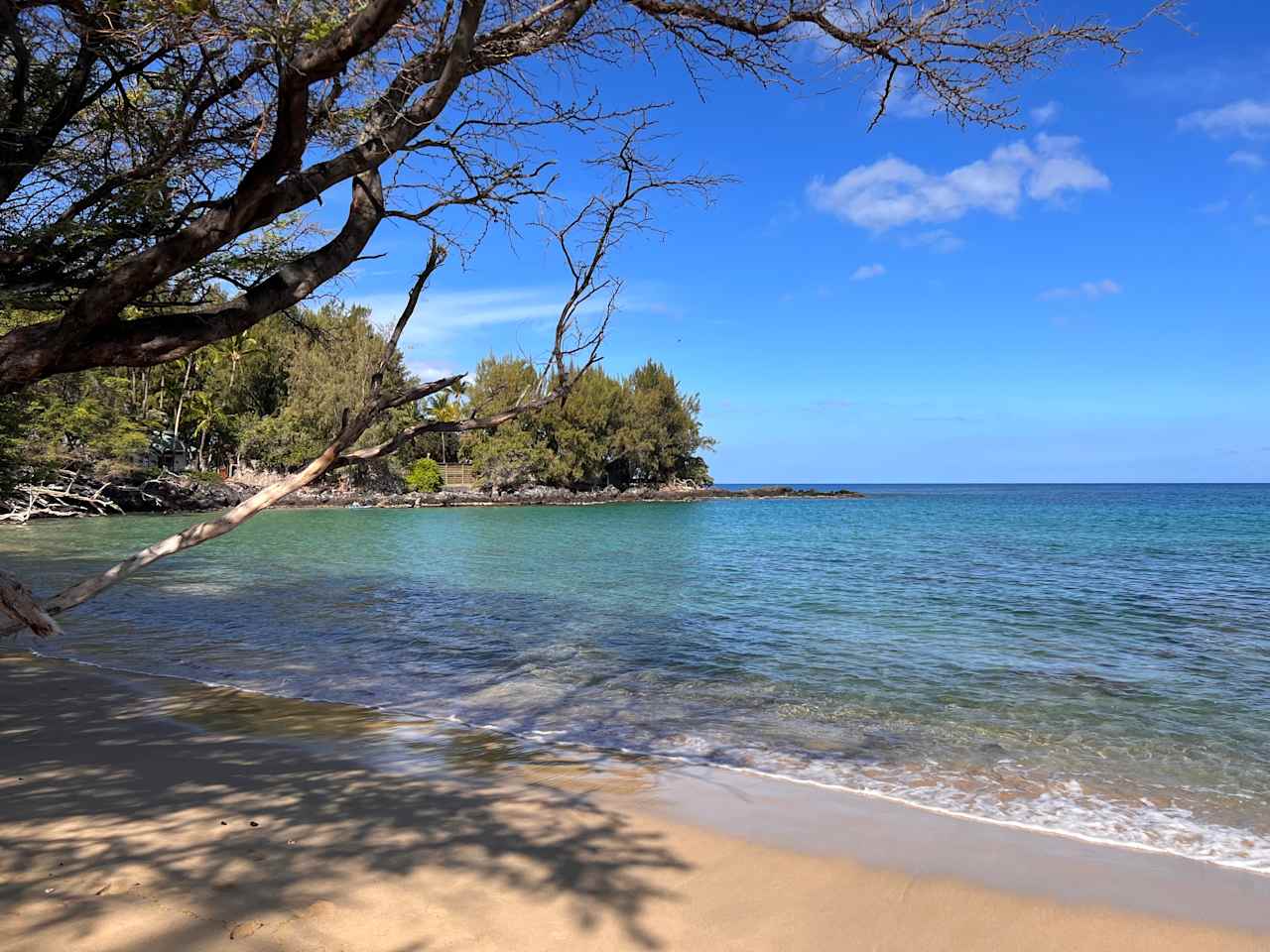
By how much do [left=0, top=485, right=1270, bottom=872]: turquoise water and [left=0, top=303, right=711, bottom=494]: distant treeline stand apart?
13023 millimetres

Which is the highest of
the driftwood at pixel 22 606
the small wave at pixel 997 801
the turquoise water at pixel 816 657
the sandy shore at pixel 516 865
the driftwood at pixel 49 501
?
the driftwood at pixel 22 606

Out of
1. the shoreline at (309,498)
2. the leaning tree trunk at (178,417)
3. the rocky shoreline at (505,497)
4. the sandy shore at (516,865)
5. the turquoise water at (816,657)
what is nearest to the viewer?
the sandy shore at (516,865)

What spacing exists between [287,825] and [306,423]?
57301mm

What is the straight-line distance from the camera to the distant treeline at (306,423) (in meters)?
36.0

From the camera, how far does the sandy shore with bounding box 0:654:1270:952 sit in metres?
3.14

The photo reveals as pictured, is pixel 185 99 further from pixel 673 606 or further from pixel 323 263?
pixel 673 606

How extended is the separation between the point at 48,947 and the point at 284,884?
823 mm

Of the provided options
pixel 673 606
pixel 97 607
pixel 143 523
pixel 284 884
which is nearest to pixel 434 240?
pixel 284 884

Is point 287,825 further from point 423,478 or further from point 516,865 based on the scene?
point 423,478

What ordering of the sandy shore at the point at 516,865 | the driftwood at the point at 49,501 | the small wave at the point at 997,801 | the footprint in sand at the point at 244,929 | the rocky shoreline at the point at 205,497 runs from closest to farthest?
1. the footprint in sand at the point at 244,929
2. the sandy shore at the point at 516,865
3. the small wave at the point at 997,801
4. the driftwood at the point at 49,501
5. the rocky shoreline at the point at 205,497

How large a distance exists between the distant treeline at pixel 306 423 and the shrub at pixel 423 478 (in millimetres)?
890

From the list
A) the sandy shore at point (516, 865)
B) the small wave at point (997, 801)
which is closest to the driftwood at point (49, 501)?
the sandy shore at point (516, 865)

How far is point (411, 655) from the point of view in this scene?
10.1 m

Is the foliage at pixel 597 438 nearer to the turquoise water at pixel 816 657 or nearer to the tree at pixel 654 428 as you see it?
the tree at pixel 654 428
